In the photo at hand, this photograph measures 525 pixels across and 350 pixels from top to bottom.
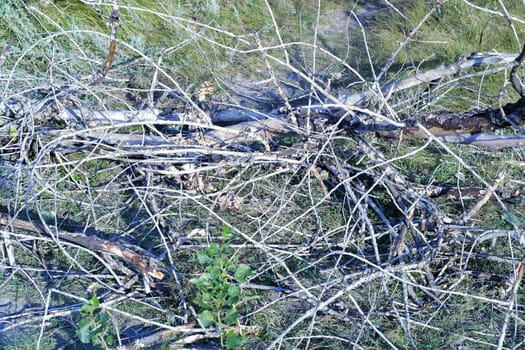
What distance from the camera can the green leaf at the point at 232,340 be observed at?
2.18m

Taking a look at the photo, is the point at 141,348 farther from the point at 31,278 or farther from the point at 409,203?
the point at 409,203

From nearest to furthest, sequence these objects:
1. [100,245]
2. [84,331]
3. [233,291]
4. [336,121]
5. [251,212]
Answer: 1. [84,331]
2. [233,291]
3. [100,245]
4. [251,212]
5. [336,121]

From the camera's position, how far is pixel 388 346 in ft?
7.91

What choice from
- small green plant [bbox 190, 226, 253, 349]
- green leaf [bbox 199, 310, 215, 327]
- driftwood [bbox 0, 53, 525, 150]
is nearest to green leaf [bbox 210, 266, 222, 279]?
small green plant [bbox 190, 226, 253, 349]

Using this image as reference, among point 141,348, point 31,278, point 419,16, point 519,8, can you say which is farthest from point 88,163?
point 519,8

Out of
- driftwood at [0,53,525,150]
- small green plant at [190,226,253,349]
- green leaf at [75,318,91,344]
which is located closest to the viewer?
green leaf at [75,318,91,344]

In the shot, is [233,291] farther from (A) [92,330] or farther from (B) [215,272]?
(A) [92,330]

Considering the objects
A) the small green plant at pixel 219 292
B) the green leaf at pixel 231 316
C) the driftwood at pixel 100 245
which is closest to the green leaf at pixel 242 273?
the small green plant at pixel 219 292

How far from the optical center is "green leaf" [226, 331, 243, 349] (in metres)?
2.18

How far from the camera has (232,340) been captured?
219 cm

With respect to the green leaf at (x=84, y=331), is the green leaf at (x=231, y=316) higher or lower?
lower

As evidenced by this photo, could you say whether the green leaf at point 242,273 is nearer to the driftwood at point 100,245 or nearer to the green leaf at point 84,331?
the driftwood at point 100,245

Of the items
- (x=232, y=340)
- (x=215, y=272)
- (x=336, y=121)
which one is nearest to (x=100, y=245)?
(x=215, y=272)

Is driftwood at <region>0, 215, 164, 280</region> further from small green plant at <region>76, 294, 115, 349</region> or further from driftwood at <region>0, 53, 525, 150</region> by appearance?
driftwood at <region>0, 53, 525, 150</region>
